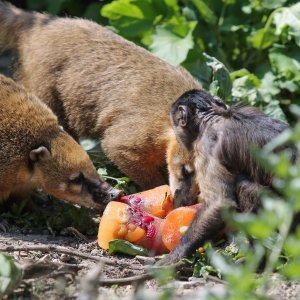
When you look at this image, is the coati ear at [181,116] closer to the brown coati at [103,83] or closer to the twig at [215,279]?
the brown coati at [103,83]

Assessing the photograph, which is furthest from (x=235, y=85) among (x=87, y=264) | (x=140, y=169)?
(x=87, y=264)

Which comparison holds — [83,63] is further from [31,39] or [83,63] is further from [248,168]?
[248,168]

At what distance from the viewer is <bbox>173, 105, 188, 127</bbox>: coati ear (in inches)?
255

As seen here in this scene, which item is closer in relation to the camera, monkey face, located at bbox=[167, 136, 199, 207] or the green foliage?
monkey face, located at bbox=[167, 136, 199, 207]

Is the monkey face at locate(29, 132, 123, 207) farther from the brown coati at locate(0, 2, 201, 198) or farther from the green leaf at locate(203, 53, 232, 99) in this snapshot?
the green leaf at locate(203, 53, 232, 99)

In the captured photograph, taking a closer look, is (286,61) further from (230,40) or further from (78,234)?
(78,234)

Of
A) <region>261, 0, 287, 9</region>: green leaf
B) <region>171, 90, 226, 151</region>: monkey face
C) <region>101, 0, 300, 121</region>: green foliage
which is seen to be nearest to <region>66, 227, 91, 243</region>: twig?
<region>171, 90, 226, 151</region>: monkey face

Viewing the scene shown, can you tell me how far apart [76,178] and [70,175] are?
0.20 ft

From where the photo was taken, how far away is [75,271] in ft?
17.0

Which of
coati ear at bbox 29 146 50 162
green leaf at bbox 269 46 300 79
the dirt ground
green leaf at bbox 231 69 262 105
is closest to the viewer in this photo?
the dirt ground

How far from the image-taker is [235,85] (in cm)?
820

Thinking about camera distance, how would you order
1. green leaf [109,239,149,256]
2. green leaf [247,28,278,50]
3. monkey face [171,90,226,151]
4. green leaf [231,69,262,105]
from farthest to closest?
green leaf [247,28,278,50], green leaf [231,69,262,105], monkey face [171,90,226,151], green leaf [109,239,149,256]

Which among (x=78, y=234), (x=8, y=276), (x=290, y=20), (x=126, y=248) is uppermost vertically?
(x=290, y=20)

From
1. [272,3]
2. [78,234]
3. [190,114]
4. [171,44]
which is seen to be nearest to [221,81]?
[171,44]
